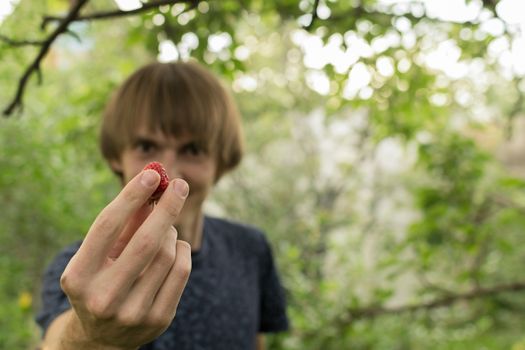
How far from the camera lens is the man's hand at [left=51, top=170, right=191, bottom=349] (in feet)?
1.98

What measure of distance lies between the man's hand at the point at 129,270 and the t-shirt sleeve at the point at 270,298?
1.06 meters

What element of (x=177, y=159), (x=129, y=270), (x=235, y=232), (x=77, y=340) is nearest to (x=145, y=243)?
(x=129, y=270)

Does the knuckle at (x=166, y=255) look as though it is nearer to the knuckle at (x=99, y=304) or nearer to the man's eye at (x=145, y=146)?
the knuckle at (x=99, y=304)

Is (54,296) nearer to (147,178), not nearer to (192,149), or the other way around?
(192,149)

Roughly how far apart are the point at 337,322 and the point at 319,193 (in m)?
4.72

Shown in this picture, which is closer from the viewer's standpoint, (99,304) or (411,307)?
(99,304)

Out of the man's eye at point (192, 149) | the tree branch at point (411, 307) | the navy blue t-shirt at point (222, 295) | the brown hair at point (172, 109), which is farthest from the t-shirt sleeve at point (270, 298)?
the tree branch at point (411, 307)

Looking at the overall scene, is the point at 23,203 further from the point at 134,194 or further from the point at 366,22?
the point at 134,194

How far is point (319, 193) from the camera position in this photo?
7145 mm

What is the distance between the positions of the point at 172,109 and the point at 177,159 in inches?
4.8

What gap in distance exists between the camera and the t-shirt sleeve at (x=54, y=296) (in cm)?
113

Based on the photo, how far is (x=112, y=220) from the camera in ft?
1.97

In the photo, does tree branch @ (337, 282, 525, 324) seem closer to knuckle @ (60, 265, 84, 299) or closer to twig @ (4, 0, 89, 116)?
twig @ (4, 0, 89, 116)

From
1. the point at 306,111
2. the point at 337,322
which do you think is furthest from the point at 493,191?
the point at 306,111
